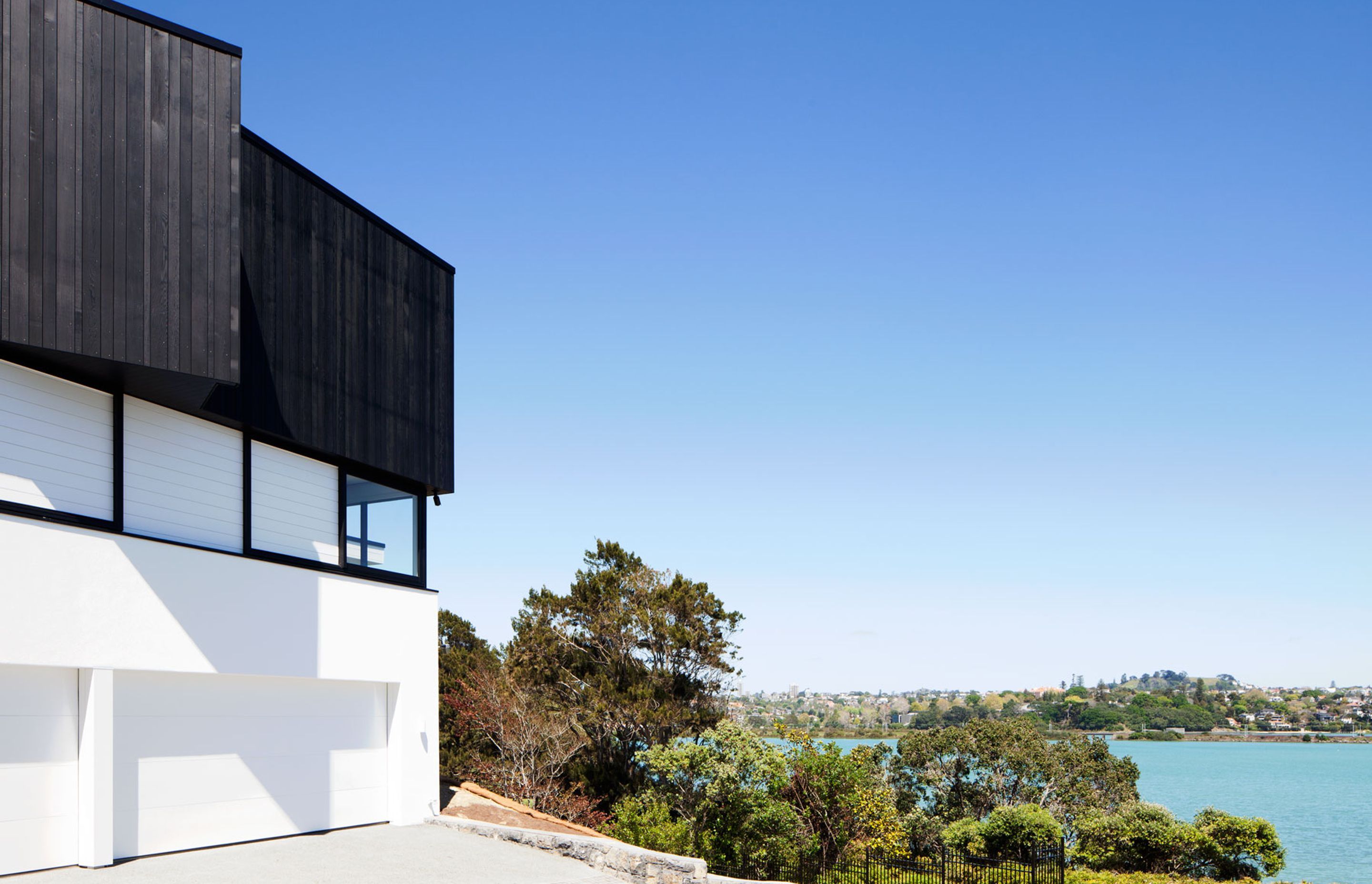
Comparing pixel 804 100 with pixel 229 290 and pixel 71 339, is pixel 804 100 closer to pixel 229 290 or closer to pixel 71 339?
pixel 229 290

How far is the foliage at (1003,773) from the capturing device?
3391 cm

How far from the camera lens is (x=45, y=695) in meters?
9.78

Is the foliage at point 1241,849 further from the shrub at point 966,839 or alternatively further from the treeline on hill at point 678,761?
the shrub at point 966,839

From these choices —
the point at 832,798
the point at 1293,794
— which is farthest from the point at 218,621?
the point at 1293,794

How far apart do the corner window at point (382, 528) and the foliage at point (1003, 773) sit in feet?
78.7

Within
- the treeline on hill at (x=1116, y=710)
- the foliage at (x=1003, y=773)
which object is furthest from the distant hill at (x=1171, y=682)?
the foliage at (x=1003, y=773)

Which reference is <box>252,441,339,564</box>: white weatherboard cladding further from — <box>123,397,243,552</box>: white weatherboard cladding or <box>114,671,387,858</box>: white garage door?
<box>114,671,387,858</box>: white garage door

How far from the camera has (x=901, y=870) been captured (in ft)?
68.8

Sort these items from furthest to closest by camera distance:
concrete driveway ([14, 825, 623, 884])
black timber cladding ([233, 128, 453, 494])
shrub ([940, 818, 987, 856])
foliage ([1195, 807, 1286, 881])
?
shrub ([940, 818, 987, 856]), foliage ([1195, 807, 1286, 881]), black timber cladding ([233, 128, 453, 494]), concrete driveway ([14, 825, 623, 884])

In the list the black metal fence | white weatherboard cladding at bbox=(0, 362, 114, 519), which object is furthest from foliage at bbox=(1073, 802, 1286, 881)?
A: white weatherboard cladding at bbox=(0, 362, 114, 519)

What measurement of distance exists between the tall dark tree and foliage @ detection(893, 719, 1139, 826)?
12795 millimetres

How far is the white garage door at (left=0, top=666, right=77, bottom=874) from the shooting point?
9.35 metres

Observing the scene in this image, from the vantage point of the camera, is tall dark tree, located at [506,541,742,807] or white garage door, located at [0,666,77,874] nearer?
white garage door, located at [0,666,77,874]

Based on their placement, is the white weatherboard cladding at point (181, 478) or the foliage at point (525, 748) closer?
the white weatherboard cladding at point (181, 478)
